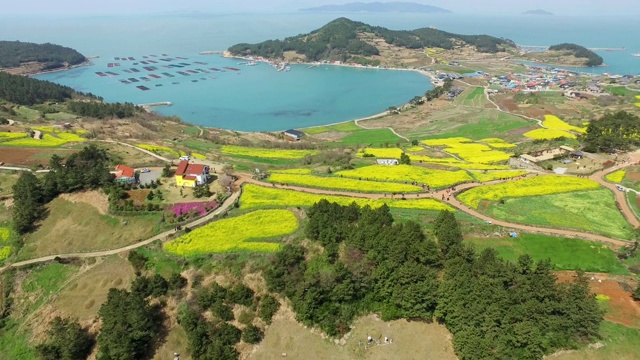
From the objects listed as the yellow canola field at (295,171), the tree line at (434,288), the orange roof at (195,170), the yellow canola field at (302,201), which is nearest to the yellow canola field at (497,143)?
the yellow canola field at (302,201)

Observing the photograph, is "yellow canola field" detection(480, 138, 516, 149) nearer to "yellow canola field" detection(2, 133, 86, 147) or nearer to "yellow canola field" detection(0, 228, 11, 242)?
"yellow canola field" detection(2, 133, 86, 147)

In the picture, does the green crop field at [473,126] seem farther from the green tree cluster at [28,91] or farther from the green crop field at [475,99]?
the green tree cluster at [28,91]

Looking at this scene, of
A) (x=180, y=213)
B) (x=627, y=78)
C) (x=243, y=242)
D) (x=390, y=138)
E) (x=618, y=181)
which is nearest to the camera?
(x=243, y=242)

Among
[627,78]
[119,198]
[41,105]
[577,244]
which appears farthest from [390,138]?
[627,78]

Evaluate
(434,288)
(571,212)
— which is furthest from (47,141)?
(571,212)

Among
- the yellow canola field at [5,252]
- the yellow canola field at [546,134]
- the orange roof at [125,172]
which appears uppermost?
the orange roof at [125,172]

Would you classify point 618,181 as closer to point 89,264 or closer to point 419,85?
point 89,264

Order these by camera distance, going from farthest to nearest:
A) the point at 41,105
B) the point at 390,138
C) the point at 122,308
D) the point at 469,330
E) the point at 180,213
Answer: the point at 41,105
the point at 390,138
the point at 180,213
the point at 122,308
the point at 469,330
